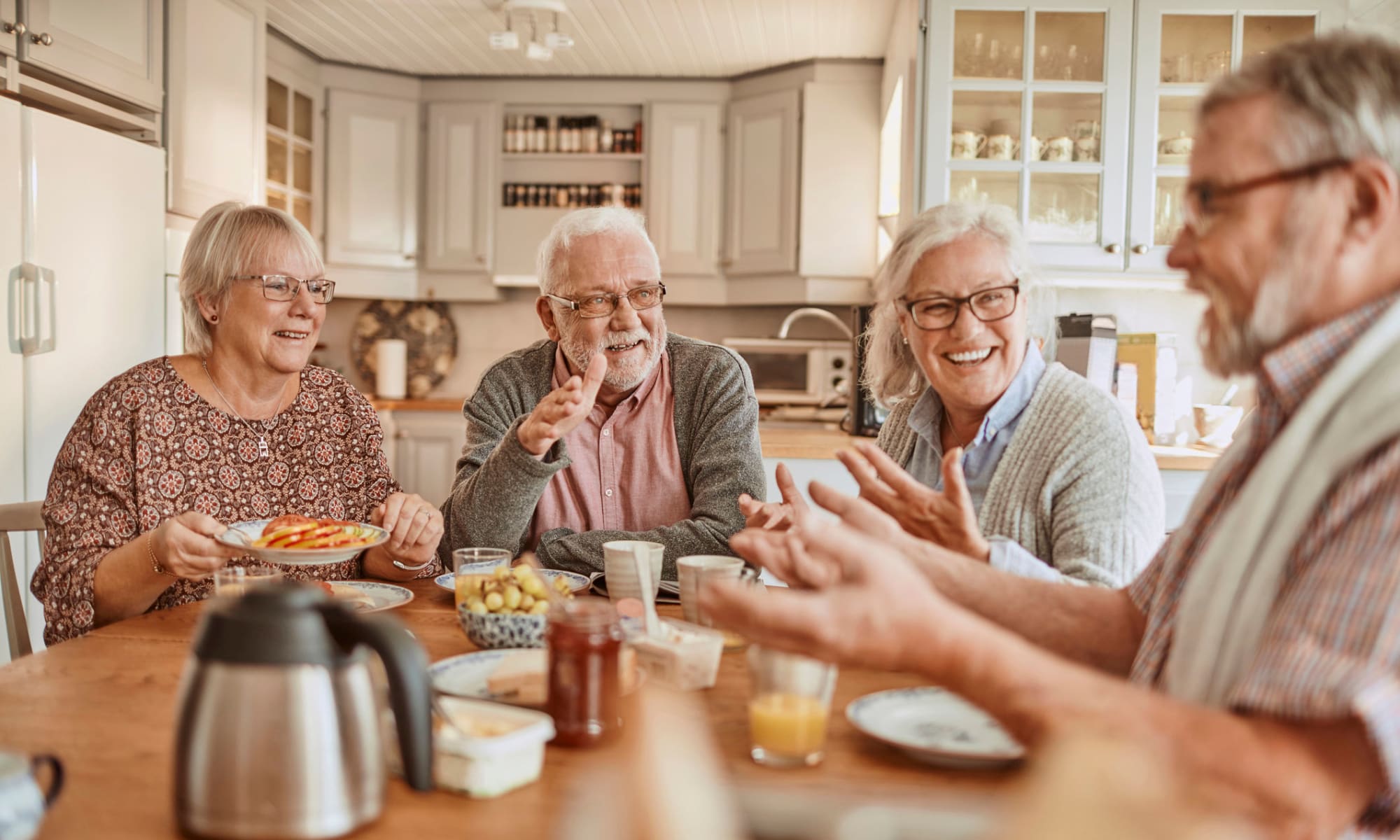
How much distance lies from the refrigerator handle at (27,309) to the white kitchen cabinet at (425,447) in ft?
6.95

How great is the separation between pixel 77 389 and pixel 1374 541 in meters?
3.21

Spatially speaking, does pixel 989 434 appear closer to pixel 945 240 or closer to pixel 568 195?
pixel 945 240

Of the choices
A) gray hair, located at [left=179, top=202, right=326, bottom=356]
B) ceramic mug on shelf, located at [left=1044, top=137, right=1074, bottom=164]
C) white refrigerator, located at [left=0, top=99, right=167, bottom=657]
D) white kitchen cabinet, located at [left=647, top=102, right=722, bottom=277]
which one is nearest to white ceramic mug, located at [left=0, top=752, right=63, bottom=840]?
gray hair, located at [left=179, top=202, right=326, bottom=356]

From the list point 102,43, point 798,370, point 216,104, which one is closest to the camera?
point 102,43

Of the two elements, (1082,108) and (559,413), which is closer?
(559,413)

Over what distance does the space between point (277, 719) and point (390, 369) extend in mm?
4659

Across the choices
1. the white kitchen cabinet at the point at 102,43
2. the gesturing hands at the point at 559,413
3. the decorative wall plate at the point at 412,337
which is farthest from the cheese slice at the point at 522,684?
the decorative wall plate at the point at 412,337

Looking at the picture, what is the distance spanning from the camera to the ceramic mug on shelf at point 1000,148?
357 cm

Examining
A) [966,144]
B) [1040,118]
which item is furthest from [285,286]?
[1040,118]

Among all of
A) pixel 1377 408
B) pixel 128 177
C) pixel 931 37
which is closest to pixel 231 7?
pixel 128 177

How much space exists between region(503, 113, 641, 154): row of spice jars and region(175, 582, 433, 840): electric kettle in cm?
464

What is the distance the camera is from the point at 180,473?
1.84m

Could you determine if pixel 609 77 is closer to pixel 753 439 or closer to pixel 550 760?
pixel 753 439

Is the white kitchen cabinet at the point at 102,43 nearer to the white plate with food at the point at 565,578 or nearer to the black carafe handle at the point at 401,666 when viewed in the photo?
the white plate with food at the point at 565,578
